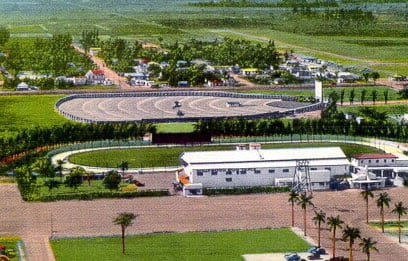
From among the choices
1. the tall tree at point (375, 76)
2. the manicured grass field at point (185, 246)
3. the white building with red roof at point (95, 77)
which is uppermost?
the manicured grass field at point (185, 246)

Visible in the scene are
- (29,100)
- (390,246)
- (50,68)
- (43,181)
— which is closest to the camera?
(390,246)

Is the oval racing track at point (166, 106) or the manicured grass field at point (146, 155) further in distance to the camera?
the oval racing track at point (166, 106)

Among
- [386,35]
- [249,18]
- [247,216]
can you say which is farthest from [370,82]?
[249,18]

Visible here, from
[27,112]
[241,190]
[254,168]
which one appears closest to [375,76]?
[27,112]

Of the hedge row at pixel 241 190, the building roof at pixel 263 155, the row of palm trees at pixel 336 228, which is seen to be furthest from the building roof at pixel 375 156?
the row of palm trees at pixel 336 228

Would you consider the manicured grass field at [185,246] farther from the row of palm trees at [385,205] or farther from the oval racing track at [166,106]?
the oval racing track at [166,106]

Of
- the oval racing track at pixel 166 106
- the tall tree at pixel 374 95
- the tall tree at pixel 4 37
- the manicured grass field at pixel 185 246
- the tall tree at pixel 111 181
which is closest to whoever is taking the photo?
the manicured grass field at pixel 185 246

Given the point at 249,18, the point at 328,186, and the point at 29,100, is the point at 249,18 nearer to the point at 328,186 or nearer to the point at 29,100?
the point at 29,100
